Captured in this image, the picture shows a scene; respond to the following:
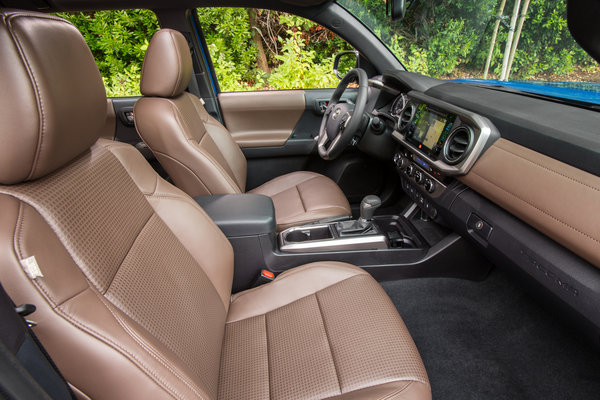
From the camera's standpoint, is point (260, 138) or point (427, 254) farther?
point (260, 138)

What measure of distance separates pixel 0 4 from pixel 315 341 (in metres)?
1.99

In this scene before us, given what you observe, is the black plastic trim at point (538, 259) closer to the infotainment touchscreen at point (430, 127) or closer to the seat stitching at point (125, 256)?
the infotainment touchscreen at point (430, 127)

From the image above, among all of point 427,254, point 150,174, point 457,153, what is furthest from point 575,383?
point 150,174

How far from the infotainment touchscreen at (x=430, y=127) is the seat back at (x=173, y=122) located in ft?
2.82

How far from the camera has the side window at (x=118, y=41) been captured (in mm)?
3389

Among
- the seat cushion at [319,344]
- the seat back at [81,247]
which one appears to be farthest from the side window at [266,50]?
the seat back at [81,247]

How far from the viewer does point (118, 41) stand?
3590 mm

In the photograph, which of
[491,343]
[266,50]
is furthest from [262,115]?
[491,343]

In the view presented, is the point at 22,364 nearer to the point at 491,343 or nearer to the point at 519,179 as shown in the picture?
the point at 519,179

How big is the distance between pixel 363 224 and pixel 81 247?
1.19 meters

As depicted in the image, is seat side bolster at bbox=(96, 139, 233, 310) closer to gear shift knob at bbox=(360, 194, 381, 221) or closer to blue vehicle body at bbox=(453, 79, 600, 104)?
gear shift knob at bbox=(360, 194, 381, 221)

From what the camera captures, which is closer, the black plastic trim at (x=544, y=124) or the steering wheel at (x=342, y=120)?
the black plastic trim at (x=544, y=124)

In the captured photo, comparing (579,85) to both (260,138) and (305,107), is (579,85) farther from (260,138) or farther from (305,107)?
(260,138)

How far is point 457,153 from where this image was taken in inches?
Result: 48.0
